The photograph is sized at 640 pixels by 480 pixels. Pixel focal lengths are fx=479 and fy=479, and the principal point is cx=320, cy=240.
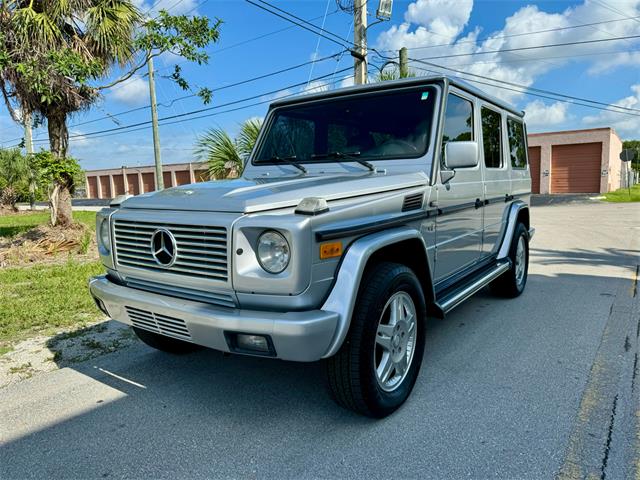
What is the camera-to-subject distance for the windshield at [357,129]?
3.62 meters

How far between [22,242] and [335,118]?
7778 mm

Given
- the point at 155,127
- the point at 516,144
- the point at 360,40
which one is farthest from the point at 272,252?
the point at 155,127

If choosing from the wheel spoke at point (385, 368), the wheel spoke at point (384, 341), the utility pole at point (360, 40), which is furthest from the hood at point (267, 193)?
the utility pole at point (360, 40)

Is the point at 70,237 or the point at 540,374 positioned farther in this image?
the point at 70,237

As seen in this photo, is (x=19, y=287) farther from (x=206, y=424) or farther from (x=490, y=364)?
(x=490, y=364)

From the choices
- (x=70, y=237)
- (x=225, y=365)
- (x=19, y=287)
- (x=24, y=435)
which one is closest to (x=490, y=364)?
(x=225, y=365)

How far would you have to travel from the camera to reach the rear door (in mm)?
Answer: 4586

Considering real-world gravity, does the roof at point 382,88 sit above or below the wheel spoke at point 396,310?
above

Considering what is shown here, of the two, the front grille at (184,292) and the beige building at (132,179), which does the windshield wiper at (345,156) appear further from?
the beige building at (132,179)

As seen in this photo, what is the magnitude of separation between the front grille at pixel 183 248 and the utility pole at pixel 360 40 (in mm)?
9189

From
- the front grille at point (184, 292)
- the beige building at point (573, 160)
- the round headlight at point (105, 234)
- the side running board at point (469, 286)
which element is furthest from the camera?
the beige building at point (573, 160)

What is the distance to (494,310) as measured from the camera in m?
5.15

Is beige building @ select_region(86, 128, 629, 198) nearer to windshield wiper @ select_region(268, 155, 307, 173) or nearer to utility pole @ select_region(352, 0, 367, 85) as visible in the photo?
utility pole @ select_region(352, 0, 367, 85)

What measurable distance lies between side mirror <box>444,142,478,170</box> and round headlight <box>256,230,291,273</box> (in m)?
1.62
